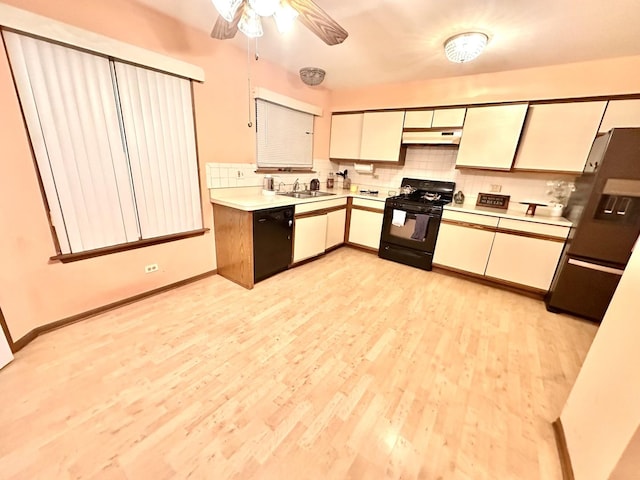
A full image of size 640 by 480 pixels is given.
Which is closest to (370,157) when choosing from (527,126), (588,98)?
(527,126)

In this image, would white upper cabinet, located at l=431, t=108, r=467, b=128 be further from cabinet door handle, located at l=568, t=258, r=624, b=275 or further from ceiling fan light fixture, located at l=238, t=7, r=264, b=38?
ceiling fan light fixture, located at l=238, t=7, r=264, b=38

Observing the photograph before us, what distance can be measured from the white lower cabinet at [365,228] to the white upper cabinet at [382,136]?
0.81m

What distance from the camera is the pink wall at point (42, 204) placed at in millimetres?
1549

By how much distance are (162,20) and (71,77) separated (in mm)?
850

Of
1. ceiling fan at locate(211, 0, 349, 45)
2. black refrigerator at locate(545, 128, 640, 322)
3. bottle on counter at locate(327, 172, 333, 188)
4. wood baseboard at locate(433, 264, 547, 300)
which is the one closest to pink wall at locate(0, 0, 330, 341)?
ceiling fan at locate(211, 0, 349, 45)

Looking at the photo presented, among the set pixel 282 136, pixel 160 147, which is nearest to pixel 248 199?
pixel 160 147

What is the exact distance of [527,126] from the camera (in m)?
2.67

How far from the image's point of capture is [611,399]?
967 millimetres

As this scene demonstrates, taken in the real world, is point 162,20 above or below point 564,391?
above

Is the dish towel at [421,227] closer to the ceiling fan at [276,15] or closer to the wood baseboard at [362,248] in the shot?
the wood baseboard at [362,248]

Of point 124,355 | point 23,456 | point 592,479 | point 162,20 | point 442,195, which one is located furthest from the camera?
point 442,195

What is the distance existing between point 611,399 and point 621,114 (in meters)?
2.75

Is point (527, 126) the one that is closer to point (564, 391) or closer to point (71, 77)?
point (564, 391)

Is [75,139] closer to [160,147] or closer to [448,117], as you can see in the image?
[160,147]
